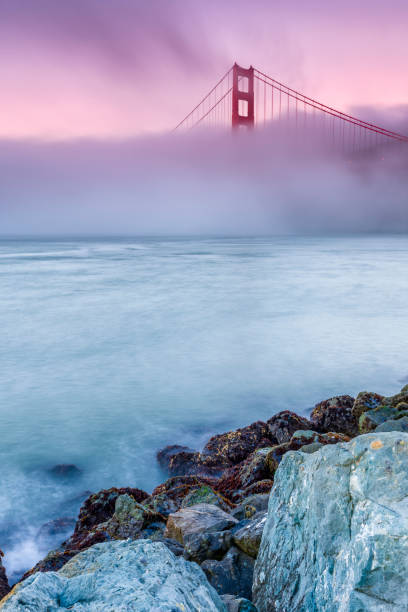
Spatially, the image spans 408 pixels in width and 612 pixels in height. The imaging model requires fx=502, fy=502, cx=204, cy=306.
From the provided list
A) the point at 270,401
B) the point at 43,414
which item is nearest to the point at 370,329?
the point at 270,401

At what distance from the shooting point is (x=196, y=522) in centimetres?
257

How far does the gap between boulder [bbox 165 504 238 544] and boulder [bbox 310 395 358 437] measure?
2.57 metres

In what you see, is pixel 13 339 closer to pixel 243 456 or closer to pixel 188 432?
pixel 188 432

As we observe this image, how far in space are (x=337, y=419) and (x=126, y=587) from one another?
402cm

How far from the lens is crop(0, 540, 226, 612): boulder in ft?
4.53

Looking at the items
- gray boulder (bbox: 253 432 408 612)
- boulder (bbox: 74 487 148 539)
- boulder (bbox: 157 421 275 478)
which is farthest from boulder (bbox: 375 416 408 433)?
boulder (bbox: 74 487 148 539)

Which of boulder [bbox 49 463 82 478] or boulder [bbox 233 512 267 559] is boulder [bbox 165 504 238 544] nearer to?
boulder [bbox 233 512 267 559]

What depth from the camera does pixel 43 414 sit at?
6602 millimetres

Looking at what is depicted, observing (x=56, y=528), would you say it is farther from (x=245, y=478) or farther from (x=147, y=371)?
(x=147, y=371)

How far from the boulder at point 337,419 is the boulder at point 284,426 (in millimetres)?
178

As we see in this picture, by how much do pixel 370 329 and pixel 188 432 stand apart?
669 centimetres

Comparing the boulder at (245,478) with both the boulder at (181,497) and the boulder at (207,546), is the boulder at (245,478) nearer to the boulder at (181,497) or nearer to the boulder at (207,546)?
the boulder at (181,497)

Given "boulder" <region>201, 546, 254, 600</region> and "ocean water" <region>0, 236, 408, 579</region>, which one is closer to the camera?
"boulder" <region>201, 546, 254, 600</region>

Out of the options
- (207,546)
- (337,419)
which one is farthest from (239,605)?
(337,419)
